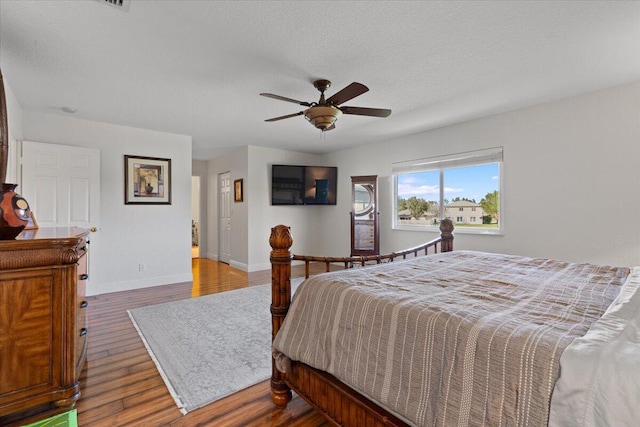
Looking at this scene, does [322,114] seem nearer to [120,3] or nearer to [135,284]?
[120,3]

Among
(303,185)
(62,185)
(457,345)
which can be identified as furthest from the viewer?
(303,185)

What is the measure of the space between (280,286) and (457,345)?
1004mm

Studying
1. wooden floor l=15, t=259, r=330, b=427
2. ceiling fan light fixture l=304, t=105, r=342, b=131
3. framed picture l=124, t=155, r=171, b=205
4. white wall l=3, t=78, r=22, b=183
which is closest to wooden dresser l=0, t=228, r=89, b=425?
wooden floor l=15, t=259, r=330, b=427

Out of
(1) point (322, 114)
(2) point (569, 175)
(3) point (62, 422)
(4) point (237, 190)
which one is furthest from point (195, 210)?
(2) point (569, 175)

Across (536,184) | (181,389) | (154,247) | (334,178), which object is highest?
(334,178)

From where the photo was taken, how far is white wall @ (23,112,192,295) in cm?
408

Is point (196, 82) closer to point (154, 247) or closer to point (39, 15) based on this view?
point (39, 15)

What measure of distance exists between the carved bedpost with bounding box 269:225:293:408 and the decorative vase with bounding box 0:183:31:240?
1.35 meters

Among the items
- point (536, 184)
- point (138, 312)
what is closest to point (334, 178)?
point (536, 184)

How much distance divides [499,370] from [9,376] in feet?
7.45

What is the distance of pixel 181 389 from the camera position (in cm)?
194

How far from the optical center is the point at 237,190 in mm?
6090

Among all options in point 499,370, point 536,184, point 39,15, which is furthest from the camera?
point 536,184

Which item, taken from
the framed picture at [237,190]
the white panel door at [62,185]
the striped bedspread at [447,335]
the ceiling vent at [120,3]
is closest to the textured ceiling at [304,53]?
the ceiling vent at [120,3]
